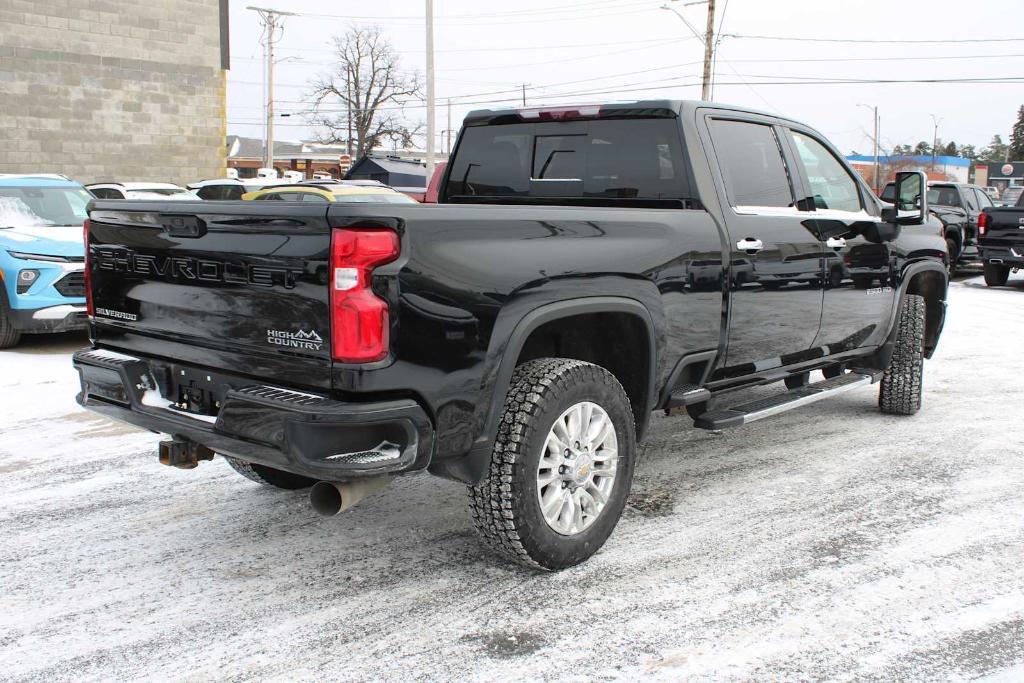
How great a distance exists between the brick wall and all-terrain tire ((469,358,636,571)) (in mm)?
27332

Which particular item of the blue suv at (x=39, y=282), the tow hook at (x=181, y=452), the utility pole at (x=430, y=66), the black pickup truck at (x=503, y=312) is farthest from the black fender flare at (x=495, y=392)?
the utility pole at (x=430, y=66)

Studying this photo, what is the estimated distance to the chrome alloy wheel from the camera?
12.5 ft

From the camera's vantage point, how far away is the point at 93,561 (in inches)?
162

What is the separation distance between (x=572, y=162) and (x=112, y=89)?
27313mm

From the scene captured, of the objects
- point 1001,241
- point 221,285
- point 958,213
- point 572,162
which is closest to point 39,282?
point 572,162

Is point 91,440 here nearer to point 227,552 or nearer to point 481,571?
point 227,552

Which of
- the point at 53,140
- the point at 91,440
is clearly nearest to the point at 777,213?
the point at 91,440

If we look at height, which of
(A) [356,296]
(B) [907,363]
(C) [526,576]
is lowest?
(C) [526,576]

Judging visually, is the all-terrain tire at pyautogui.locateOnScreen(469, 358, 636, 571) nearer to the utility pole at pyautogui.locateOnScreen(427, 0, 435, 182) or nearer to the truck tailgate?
Answer: the truck tailgate

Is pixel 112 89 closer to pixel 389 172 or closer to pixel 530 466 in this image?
pixel 389 172

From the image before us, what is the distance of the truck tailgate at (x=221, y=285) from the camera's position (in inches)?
128

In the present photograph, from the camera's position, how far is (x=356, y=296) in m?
3.17

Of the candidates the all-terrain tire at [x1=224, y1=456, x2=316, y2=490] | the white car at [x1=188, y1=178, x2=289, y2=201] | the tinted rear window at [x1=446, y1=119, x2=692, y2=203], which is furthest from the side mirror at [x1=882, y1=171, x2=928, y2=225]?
the white car at [x1=188, y1=178, x2=289, y2=201]

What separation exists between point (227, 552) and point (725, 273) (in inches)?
103
